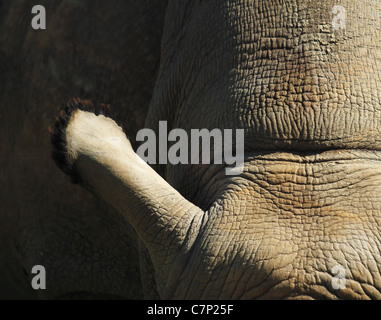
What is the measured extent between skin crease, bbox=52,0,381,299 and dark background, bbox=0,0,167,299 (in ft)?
2.39

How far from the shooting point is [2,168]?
13.1 feet

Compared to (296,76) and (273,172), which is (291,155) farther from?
(296,76)

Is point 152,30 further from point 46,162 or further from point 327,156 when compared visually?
point 327,156

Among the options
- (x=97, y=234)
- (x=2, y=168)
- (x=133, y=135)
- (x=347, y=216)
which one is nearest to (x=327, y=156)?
(x=347, y=216)

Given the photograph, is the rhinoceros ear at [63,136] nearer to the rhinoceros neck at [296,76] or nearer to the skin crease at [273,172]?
the skin crease at [273,172]

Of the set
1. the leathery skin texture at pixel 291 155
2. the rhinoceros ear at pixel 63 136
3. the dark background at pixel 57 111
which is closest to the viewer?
the leathery skin texture at pixel 291 155

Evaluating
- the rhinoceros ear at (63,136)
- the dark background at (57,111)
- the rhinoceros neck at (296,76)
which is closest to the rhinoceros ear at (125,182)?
the rhinoceros ear at (63,136)

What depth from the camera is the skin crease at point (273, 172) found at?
226cm

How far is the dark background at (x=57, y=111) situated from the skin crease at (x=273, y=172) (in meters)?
0.73

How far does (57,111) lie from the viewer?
3.75 metres

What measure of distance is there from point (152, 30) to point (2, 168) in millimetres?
1068

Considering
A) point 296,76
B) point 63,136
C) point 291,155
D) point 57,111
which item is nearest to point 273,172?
point 291,155

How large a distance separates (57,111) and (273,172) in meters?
1.54

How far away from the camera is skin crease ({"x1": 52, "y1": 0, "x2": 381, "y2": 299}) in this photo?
226 cm
